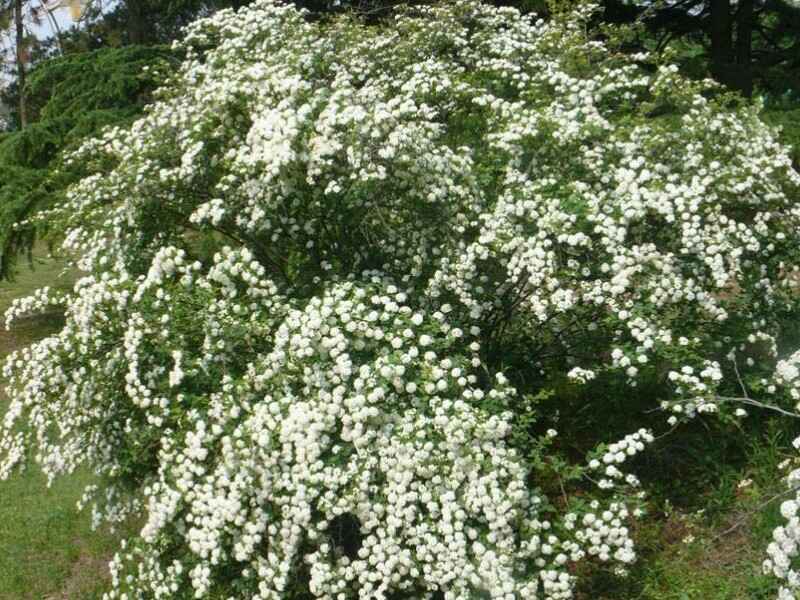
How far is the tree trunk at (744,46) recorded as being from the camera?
10.2 m

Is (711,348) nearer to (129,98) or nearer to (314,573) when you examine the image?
(314,573)

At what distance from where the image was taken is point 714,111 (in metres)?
5.17

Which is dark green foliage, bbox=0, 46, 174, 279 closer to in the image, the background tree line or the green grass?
the background tree line

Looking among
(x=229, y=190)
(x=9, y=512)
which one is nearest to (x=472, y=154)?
(x=229, y=190)

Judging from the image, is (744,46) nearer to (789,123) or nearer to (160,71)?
(789,123)

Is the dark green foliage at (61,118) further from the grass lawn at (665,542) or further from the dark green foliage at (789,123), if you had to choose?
the dark green foliage at (789,123)

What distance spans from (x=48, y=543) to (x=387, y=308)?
3582mm

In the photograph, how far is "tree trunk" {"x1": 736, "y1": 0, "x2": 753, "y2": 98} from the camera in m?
10.2

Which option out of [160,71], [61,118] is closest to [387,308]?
[160,71]

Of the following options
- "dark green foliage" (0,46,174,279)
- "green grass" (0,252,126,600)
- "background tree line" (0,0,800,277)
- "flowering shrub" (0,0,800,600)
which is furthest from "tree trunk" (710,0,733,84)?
"green grass" (0,252,126,600)

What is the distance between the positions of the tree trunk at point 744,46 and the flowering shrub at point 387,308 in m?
5.67

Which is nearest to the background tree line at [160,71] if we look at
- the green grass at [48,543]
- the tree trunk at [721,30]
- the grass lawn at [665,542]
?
the tree trunk at [721,30]

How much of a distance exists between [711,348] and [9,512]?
5477mm

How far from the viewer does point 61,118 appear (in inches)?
430
